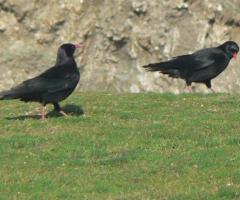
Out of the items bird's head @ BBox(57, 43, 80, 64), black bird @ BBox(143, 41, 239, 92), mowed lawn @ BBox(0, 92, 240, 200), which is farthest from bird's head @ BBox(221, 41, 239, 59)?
bird's head @ BBox(57, 43, 80, 64)

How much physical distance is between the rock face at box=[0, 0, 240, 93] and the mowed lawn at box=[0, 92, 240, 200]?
9956 millimetres

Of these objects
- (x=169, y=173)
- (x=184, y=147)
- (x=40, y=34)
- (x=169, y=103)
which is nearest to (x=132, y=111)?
(x=169, y=103)

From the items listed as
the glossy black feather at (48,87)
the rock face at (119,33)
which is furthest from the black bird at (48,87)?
the rock face at (119,33)

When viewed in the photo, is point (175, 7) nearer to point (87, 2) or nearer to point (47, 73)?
point (87, 2)

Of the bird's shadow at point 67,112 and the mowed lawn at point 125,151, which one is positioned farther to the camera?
the bird's shadow at point 67,112

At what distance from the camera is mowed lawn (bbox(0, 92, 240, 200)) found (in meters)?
13.4

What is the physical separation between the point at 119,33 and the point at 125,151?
55.7 ft

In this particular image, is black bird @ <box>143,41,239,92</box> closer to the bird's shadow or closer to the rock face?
the bird's shadow

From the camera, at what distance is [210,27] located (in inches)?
1302

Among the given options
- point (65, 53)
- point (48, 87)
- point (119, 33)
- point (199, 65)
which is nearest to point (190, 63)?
point (199, 65)

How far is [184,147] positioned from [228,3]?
1796cm

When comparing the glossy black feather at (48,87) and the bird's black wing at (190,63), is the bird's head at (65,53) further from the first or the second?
the bird's black wing at (190,63)

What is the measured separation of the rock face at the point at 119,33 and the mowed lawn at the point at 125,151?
9956mm

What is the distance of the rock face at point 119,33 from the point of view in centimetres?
3209
